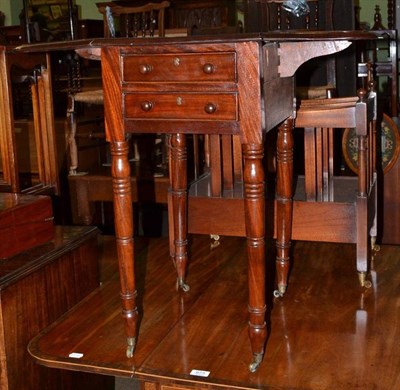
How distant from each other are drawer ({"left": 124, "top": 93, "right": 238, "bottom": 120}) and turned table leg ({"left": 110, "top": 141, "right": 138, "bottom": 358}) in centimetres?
10

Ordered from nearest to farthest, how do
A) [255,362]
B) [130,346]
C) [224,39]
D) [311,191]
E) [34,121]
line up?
1. [224,39]
2. [255,362]
3. [130,346]
4. [311,191]
5. [34,121]

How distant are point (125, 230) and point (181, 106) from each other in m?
0.36

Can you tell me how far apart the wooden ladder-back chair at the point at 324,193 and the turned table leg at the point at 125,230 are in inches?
23.2

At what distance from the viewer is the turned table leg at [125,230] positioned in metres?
1.78

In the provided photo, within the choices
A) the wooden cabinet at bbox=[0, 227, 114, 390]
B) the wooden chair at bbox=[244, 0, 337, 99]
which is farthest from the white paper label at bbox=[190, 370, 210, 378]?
the wooden chair at bbox=[244, 0, 337, 99]

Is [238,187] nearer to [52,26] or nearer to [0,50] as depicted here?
[0,50]

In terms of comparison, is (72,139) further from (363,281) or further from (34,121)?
(363,281)

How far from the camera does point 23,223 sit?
2162 millimetres

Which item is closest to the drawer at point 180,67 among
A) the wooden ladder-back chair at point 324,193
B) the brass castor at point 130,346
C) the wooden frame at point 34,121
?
the wooden ladder-back chair at point 324,193

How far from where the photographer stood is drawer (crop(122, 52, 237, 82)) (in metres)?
1.65

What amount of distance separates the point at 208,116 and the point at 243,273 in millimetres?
949

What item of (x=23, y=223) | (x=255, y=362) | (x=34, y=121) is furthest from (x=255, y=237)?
(x=34, y=121)

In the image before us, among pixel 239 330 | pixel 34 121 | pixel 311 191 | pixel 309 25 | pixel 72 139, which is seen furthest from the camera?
pixel 309 25

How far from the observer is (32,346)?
1980 mm
